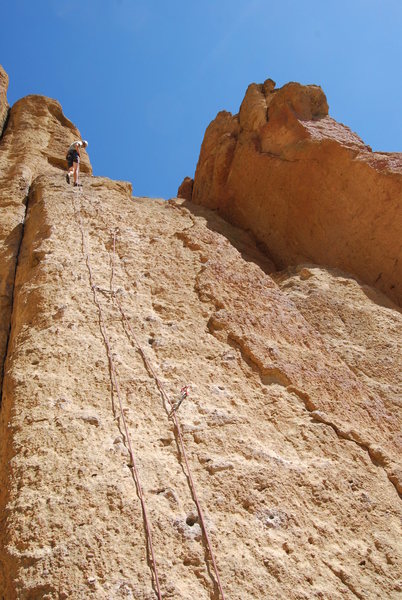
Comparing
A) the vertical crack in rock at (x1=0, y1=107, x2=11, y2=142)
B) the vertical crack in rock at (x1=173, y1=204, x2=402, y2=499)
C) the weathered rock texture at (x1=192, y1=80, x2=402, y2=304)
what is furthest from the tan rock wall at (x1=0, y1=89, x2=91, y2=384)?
the weathered rock texture at (x1=192, y1=80, x2=402, y2=304)

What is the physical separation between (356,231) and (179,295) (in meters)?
3.09

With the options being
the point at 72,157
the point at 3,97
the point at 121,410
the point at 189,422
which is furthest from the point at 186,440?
the point at 3,97

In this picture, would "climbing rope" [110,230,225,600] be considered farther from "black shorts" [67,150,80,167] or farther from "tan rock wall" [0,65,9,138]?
"tan rock wall" [0,65,9,138]

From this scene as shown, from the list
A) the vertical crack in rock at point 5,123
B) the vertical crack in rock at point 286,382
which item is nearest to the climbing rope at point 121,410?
the vertical crack in rock at point 286,382

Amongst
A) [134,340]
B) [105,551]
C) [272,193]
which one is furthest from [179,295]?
[272,193]

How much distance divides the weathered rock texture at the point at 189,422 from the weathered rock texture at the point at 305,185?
963 mm

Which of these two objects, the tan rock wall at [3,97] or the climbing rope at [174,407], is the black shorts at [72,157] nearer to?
the tan rock wall at [3,97]

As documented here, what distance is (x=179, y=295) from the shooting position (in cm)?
545

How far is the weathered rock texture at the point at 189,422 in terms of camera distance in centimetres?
305

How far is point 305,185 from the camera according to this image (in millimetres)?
7926

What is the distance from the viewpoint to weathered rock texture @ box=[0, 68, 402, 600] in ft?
10.00

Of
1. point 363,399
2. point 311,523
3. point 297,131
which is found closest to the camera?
point 311,523

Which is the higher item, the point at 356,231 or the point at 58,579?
the point at 356,231

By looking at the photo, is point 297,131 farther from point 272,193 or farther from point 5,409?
point 5,409
